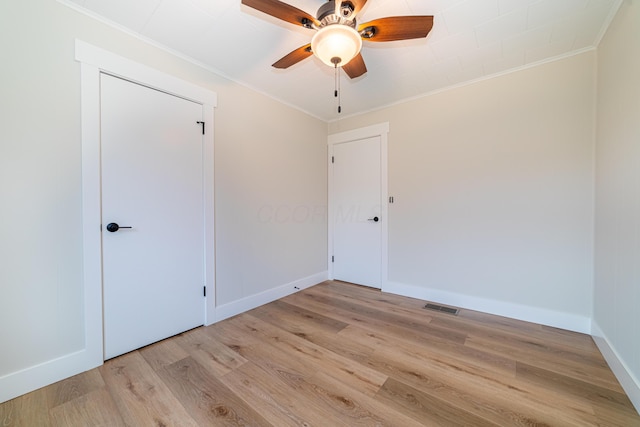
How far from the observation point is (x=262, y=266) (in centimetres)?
289

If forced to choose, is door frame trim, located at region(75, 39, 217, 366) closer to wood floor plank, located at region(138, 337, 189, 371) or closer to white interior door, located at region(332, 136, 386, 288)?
wood floor plank, located at region(138, 337, 189, 371)

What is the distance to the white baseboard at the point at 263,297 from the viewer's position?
8.21ft

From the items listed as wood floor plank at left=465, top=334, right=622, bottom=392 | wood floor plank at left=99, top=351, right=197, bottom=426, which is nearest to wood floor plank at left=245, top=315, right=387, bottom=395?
wood floor plank at left=99, top=351, right=197, bottom=426

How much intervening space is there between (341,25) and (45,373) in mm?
2846

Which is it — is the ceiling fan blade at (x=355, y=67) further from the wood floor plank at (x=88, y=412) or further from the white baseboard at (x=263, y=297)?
the wood floor plank at (x=88, y=412)

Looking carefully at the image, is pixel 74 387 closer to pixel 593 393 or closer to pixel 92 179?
pixel 92 179

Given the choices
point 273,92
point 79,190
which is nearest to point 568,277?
point 273,92

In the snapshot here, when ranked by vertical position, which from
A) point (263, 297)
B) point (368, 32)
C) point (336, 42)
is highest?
point (368, 32)

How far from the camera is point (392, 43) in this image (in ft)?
6.66

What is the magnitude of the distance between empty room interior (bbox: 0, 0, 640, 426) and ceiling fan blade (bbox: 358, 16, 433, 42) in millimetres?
14

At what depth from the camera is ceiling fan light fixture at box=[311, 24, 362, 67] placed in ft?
4.55

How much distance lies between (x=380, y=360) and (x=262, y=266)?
164cm

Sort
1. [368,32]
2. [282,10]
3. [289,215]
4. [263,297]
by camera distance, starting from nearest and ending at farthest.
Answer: [282,10], [368,32], [263,297], [289,215]

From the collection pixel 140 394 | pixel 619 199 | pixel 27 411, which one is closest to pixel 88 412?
pixel 140 394
